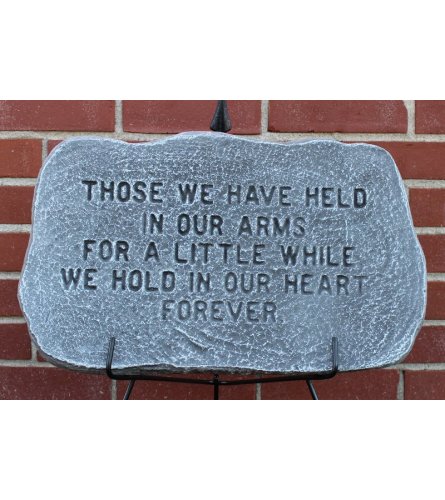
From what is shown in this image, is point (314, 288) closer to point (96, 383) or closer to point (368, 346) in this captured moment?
point (368, 346)

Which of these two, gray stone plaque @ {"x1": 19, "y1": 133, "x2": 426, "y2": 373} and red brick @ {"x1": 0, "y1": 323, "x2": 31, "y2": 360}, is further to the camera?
red brick @ {"x1": 0, "y1": 323, "x2": 31, "y2": 360}

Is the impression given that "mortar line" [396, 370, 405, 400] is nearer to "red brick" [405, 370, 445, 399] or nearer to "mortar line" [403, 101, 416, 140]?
"red brick" [405, 370, 445, 399]

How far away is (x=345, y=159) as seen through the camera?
2.87 feet

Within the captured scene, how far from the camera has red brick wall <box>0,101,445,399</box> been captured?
1.06 meters

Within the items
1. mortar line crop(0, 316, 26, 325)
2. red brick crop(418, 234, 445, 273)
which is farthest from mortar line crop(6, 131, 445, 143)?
mortar line crop(0, 316, 26, 325)

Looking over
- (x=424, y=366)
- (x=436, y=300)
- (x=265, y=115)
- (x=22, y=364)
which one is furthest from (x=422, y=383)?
(x=22, y=364)

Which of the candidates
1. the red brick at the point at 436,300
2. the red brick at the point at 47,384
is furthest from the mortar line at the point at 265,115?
the red brick at the point at 47,384

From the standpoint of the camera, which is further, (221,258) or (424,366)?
(424,366)

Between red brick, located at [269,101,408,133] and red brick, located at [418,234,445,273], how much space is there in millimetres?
164

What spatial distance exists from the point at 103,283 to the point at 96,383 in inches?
10.8

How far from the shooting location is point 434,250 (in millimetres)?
1062

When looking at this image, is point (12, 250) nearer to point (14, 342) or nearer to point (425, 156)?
point (14, 342)

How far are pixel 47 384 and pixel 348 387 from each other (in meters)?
0.45

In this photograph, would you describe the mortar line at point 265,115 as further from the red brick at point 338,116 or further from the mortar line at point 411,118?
the mortar line at point 411,118
